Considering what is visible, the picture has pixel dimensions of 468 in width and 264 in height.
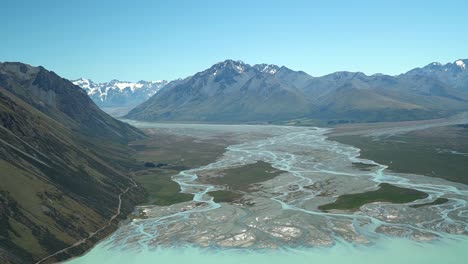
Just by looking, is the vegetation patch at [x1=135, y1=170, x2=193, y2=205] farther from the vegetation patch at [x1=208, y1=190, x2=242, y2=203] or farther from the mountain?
the vegetation patch at [x1=208, y1=190, x2=242, y2=203]

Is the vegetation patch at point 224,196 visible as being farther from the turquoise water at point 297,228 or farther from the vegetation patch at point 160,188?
the vegetation patch at point 160,188

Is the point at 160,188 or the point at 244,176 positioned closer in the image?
the point at 160,188

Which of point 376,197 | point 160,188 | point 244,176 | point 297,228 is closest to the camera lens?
point 297,228

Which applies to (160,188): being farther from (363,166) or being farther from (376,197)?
(363,166)

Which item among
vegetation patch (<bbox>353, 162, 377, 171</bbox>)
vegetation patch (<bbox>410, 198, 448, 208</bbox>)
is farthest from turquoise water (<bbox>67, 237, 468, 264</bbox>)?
vegetation patch (<bbox>353, 162, 377, 171</bbox>)

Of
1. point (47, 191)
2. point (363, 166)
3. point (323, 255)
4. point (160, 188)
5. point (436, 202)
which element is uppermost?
point (47, 191)

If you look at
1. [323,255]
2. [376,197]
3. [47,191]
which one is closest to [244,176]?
[376,197]
